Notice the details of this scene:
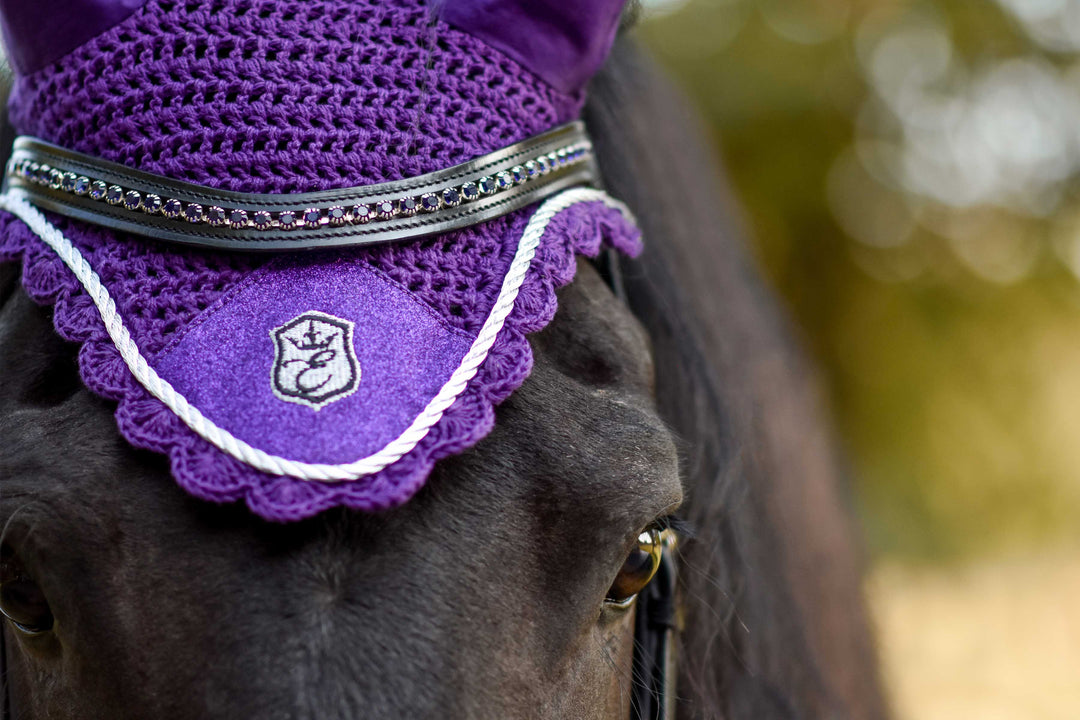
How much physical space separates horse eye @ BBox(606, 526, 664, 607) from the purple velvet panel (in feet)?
0.96

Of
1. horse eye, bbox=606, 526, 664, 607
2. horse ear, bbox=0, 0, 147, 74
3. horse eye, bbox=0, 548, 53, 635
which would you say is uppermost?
horse ear, bbox=0, 0, 147, 74

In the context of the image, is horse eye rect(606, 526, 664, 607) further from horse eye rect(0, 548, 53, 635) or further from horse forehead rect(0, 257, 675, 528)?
horse eye rect(0, 548, 53, 635)

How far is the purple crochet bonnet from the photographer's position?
0.91 metres

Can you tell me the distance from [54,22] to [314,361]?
0.52 meters

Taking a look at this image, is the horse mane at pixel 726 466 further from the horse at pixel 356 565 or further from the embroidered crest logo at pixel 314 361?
the embroidered crest logo at pixel 314 361

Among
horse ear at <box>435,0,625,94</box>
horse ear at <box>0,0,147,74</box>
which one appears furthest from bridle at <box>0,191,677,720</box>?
horse ear at <box>0,0,147,74</box>

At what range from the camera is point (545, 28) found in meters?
1.18

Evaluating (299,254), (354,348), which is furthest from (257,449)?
(299,254)

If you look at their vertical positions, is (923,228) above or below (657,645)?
above

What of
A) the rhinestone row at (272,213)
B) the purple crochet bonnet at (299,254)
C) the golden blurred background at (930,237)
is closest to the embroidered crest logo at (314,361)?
the purple crochet bonnet at (299,254)

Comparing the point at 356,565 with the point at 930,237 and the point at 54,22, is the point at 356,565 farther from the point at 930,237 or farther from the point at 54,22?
the point at 930,237

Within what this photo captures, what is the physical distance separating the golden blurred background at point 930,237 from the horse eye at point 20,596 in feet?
17.7

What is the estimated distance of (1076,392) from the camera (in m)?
6.23

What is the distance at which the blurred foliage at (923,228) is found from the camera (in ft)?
19.8
